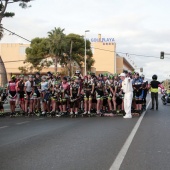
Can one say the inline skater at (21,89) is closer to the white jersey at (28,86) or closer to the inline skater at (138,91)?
the white jersey at (28,86)

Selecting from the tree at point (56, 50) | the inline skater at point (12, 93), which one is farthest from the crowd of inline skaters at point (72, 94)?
the tree at point (56, 50)

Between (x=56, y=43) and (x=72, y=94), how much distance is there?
1879 inches

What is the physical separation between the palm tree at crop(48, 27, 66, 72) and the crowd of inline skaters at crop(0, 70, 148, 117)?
45.7 meters

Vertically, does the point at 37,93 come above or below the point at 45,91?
below

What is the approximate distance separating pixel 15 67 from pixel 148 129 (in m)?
76.9

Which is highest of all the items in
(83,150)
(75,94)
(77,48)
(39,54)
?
(77,48)

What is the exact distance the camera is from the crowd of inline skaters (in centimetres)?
1739

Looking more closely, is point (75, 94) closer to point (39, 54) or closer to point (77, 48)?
point (39, 54)

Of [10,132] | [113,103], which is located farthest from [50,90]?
[10,132]

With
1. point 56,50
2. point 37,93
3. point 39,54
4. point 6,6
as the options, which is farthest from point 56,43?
point 37,93

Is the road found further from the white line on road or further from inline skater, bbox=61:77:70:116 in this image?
inline skater, bbox=61:77:70:116

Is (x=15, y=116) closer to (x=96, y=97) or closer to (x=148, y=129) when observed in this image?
(x=96, y=97)

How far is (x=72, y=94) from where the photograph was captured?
1730 centimetres

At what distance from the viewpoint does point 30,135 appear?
10375mm
